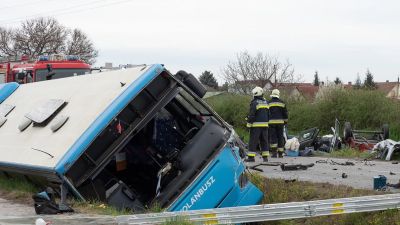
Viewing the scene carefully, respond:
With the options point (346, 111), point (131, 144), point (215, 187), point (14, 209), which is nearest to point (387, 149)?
point (131, 144)

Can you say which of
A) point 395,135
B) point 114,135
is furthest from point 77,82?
point 395,135

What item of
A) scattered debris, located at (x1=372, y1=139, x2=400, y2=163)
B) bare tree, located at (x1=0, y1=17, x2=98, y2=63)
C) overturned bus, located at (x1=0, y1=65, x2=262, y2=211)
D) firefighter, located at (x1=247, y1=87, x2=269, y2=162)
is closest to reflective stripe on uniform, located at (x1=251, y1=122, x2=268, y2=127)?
firefighter, located at (x1=247, y1=87, x2=269, y2=162)

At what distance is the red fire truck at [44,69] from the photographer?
13.7 metres

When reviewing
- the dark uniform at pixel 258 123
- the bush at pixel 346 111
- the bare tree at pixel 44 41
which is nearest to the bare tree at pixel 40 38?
the bare tree at pixel 44 41

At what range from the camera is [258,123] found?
11.3m

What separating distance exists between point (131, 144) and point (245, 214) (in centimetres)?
263

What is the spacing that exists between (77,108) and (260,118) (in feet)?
18.5

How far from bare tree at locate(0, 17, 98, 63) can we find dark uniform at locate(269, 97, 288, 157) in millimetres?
37674

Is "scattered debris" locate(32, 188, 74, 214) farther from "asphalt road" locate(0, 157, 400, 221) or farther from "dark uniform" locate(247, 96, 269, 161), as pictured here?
"dark uniform" locate(247, 96, 269, 161)

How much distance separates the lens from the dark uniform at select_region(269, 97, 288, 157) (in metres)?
12.3

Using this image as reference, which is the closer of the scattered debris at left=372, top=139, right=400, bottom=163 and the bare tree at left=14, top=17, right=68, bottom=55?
the scattered debris at left=372, top=139, right=400, bottom=163

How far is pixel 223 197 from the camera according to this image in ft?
19.6

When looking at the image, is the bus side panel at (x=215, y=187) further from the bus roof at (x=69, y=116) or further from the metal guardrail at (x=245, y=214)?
the bus roof at (x=69, y=116)

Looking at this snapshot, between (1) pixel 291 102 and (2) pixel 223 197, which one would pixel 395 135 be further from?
(2) pixel 223 197
